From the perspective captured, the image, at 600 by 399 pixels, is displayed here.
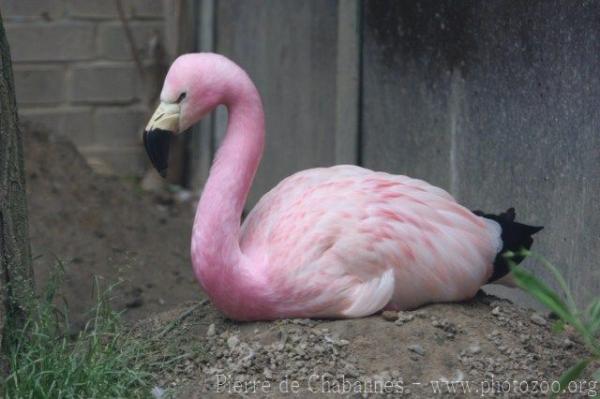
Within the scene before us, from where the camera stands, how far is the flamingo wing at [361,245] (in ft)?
13.2

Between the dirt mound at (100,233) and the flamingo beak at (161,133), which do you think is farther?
the dirt mound at (100,233)

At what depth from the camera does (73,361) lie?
3777mm

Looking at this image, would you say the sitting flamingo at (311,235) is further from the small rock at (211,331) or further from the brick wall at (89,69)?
the brick wall at (89,69)

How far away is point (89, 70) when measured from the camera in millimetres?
8102

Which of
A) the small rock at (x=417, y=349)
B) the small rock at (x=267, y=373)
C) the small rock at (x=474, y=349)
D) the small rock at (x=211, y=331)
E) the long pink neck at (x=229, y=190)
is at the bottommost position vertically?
the small rock at (x=211, y=331)

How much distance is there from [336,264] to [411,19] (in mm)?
1956

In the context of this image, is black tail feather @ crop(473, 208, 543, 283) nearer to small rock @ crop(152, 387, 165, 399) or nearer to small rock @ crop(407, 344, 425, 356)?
small rock @ crop(407, 344, 425, 356)

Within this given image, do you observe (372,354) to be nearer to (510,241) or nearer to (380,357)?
(380,357)

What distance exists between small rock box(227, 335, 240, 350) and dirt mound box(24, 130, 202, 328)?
161 centimetres

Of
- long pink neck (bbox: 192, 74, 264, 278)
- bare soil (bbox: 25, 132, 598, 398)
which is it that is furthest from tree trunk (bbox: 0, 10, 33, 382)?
long pink neck (bbox: 192, 74, 264, 278)

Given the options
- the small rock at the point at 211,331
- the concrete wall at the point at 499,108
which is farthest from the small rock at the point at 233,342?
the concrete wall at the point at 499,108

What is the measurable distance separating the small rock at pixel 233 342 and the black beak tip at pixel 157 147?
24.3 inches

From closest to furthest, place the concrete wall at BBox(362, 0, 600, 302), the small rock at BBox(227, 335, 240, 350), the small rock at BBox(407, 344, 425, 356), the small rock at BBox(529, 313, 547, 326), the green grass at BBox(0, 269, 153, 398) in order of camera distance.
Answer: the green grass at BBox(0, 269, 153, 398)
the small rock at BBox(407, 344, 425, 356)
the small rock at BBox(227, 335, 240, 350)
the small rock at BBox(529, 313, 547, 326)
the concrete wall at BBox(362, 0, 600, 302)

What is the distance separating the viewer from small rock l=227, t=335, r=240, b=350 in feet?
13.1
